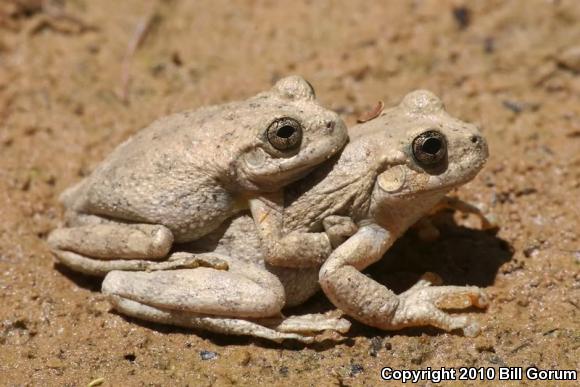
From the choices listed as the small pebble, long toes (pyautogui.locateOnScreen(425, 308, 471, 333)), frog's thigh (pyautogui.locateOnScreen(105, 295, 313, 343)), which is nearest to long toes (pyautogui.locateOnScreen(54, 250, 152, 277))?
frog's thigh (pyautogui.locateOnScreen(105, 295, 313, 343))

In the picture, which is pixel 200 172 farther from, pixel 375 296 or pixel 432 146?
pixel 432 146

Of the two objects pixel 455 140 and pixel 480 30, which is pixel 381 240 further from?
pixel 480 30

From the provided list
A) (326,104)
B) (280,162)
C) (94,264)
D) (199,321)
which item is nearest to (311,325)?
(199,321)

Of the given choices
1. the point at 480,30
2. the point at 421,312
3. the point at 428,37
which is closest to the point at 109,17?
the point at 428,37

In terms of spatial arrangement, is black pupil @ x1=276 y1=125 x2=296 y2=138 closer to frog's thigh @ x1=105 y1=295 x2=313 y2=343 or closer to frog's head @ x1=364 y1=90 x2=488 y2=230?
frog's head @ x1=364 y1=90 x2=488 y2=230

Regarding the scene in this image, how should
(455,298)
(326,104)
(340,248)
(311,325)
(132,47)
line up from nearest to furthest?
(340,248) < (311,325) < (455,298) < (326,104) < (132,47)
